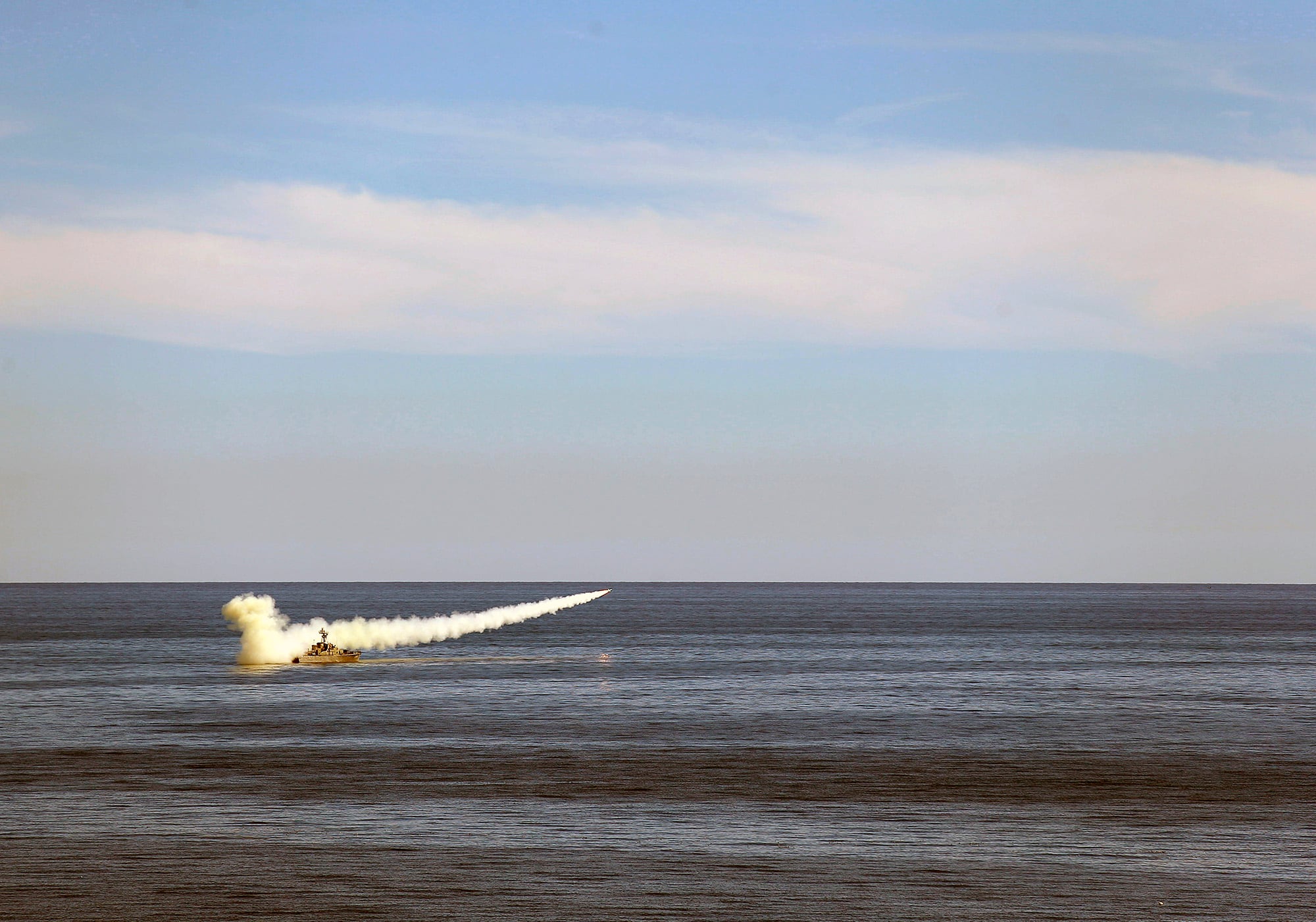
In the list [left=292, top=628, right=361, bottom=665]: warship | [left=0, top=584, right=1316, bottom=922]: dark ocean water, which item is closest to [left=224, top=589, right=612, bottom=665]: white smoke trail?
[left=292, top=628, right=361, bottom=665]: warship

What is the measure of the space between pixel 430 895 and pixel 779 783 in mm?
23696

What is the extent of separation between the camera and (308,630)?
162500 mm

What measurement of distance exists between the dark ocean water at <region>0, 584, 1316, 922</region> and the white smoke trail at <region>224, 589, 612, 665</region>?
3025 centimetres

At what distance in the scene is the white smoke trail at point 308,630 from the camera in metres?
144

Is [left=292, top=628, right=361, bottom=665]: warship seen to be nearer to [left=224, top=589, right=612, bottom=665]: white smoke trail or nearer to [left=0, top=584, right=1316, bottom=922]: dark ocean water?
[left=224, top=589, right=612, bottom=665]: white smoke trail

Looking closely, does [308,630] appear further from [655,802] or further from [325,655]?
[655,802]

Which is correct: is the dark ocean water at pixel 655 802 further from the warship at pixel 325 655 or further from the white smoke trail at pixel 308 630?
the white smoke trail at pixel 308 630

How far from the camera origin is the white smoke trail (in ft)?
471

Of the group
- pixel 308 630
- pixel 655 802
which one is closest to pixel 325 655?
pixel 308 630

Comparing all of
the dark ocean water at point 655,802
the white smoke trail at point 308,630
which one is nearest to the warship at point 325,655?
the white smoke trail at point 308,630

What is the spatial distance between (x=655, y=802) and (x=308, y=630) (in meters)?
116

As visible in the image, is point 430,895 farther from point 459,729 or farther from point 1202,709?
point 1202,709

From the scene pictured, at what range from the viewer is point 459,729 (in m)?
79.0

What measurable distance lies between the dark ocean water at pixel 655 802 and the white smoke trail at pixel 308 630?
3025cm
